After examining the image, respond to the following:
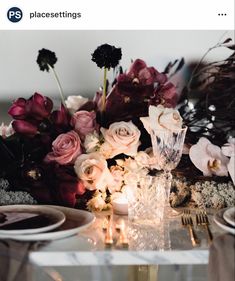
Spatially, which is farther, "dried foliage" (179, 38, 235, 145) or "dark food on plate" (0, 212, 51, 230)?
"dried foliage" (179, 38, 235, 145)

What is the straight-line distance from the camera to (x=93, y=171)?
1074 millimetres

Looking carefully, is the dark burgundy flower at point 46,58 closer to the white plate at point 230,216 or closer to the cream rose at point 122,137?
the cream rose at point 122,137

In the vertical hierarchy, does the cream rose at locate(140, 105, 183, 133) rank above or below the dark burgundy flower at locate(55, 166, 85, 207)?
above

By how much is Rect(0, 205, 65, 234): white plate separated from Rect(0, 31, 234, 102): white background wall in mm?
402

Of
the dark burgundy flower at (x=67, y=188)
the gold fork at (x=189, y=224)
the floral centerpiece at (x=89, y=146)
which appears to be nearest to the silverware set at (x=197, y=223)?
the gold fork at (x=189, y=224)

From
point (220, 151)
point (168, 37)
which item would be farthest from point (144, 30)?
point (220, 151)

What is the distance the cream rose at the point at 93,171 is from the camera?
1.07m

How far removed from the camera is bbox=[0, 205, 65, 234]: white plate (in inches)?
35.0

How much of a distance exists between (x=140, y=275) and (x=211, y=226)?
1.02 ft

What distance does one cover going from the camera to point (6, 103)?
1335 mm
